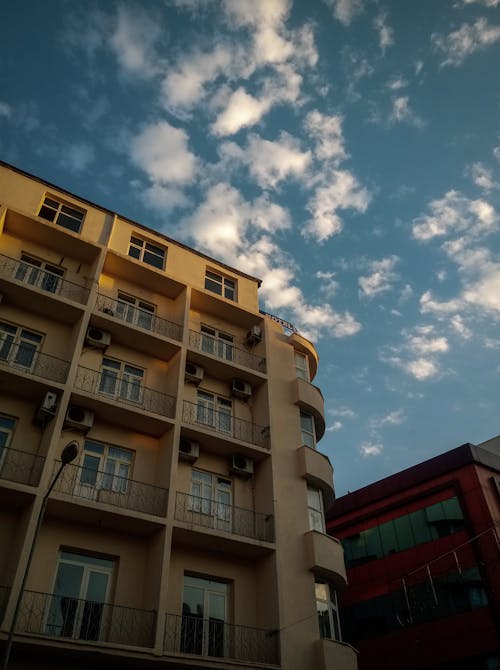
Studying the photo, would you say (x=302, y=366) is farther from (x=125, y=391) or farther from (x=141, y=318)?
(x=125, y=391)

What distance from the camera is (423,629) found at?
24.0 metres

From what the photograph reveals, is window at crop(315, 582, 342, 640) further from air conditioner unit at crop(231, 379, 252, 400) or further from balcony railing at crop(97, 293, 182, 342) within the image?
balcony railing at crop(97, 293, 182, 342)

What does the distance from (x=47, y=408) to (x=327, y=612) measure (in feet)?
32.6

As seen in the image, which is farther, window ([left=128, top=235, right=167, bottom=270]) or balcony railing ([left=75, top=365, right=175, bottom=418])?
window ([left=128, top=235, right=167, bottom=270])

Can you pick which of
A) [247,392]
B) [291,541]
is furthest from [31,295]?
[291,541]

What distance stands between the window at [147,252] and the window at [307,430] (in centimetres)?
784

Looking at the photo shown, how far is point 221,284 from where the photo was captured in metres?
23.4

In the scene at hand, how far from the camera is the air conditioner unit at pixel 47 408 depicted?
15.3 metres

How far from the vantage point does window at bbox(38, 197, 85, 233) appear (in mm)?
20234

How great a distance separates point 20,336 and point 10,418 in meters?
2.75

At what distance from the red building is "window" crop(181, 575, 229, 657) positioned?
8.49 meters

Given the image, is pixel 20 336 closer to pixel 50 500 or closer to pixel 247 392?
pixel 50 500

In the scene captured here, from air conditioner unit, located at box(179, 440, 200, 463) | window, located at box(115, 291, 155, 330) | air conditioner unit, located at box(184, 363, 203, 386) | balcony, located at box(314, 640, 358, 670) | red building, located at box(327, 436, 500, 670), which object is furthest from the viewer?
red building, located at box(327, 436, 500, 670)

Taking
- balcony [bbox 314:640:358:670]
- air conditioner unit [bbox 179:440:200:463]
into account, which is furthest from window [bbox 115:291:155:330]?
balcony [bbox 314:640:358:670]
